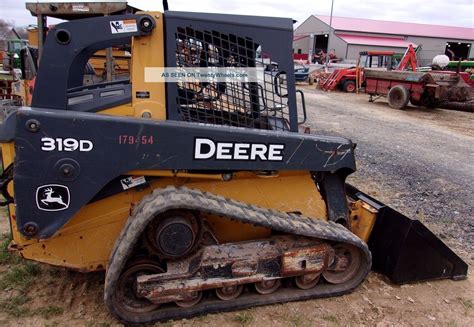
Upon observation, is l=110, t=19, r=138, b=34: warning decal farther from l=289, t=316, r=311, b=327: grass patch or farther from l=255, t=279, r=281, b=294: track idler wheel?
l=289, t=316, r=311, b=327: grass patch

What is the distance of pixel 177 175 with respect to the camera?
10.1ft

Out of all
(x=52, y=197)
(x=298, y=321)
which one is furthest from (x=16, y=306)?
(x=298, y=321)

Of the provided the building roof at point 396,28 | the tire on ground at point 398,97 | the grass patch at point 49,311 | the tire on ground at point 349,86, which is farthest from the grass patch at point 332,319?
the building roof at point 396,28

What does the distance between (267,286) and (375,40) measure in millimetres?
47317

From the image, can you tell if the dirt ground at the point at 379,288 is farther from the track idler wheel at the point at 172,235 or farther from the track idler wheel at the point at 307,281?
the track idler wheel at the point at 172,235

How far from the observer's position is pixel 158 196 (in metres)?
2.89

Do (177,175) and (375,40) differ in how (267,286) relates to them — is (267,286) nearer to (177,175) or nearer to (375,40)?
(177,175)

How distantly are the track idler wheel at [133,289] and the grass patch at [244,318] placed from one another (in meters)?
0.59

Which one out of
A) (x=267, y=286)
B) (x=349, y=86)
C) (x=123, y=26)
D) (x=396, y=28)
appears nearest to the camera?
(x=123, y=26)

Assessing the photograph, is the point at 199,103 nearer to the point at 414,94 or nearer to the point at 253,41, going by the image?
the point at 253,41

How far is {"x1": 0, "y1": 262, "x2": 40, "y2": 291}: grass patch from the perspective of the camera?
11.4 ft

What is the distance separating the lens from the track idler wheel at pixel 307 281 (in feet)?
11.2

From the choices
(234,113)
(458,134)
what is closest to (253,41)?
(234,113)

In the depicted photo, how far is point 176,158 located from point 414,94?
13902 mm
